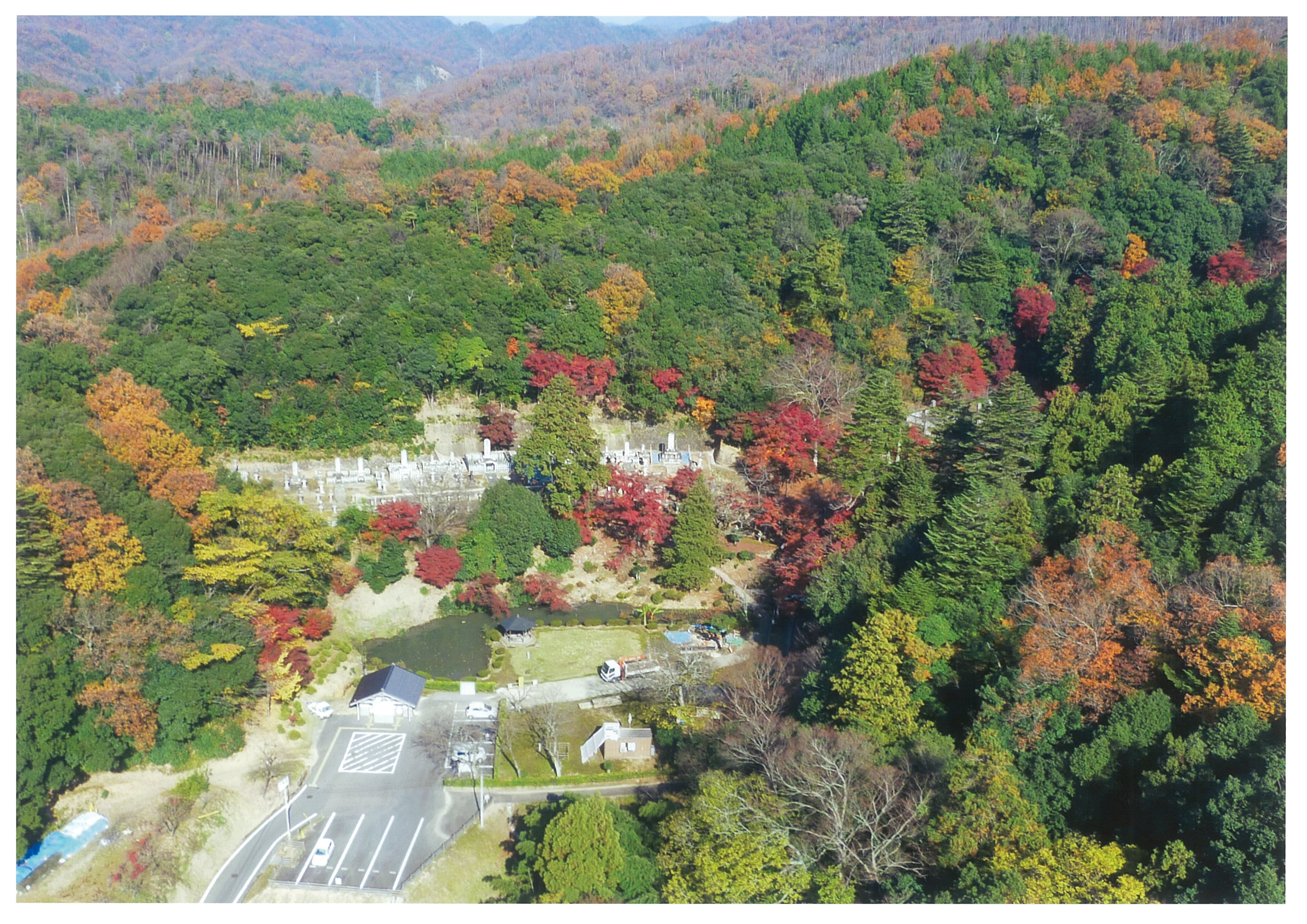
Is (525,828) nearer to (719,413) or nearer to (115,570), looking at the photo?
(115,570)

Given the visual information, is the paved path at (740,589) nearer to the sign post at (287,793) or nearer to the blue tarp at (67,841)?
the sign post at (287,793)

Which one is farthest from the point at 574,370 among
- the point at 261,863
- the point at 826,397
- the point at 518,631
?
the point at 261,863

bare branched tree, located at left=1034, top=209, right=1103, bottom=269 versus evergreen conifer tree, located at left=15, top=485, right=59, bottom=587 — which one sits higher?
bare branched tree, located at left=1034, top=209, right=1103, bottom=269

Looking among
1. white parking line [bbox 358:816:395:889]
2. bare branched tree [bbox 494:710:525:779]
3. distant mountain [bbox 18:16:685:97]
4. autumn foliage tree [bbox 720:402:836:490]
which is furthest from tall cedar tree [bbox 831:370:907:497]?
distant mountain [bbox 18:16:685:97]

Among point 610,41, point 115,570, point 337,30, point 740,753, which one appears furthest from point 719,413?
point 337,30

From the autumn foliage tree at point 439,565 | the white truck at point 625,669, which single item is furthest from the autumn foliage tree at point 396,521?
the white truck at point 625,669

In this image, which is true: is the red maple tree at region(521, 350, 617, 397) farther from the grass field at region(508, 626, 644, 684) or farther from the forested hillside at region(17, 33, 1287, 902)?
the grass field at region(508, 626, 644, 684)
